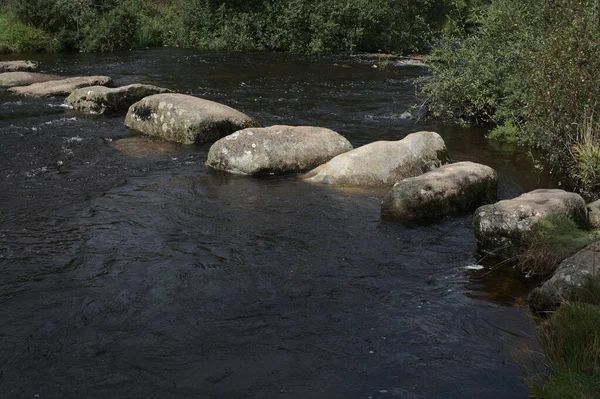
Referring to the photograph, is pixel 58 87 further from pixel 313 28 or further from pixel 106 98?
pixel 313 28

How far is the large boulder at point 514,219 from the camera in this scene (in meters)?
8.66

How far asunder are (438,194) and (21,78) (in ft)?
52.4

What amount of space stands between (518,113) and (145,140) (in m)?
7.80

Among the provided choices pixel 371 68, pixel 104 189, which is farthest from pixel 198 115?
pixel 371 68

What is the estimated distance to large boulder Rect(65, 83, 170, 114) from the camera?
672 inches

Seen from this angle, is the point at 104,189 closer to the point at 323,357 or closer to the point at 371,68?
the point at 323,357

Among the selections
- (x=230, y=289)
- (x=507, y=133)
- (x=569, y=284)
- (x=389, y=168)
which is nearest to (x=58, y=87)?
(x=389, y=168)

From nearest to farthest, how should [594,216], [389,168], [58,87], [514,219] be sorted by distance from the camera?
1. [514,219]
2. [594,216]
3. [389,168]
4. [58,87]

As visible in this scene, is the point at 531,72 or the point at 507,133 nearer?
the point at 531,72

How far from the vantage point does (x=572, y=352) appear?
19.3ft

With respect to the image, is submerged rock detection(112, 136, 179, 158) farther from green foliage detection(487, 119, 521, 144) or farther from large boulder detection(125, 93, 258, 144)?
green foliage detection(487, 119, 521, 144)

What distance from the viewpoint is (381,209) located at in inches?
402

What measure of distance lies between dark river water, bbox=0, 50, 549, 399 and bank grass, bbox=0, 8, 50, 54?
58.4 ft

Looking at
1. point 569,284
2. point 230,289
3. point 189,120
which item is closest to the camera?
point 569,284
